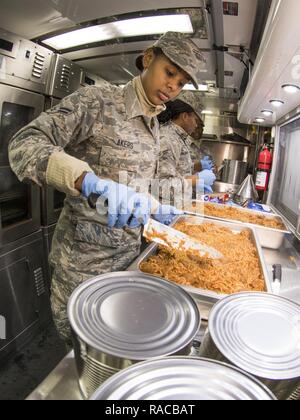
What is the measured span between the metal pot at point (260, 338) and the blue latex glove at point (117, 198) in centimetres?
60

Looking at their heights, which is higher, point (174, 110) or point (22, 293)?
point (174, 110)

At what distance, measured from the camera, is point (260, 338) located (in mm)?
776

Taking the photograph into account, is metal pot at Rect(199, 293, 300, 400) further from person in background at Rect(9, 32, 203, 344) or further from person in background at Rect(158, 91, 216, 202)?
person in background at Rect(158, 91, 216, 202)

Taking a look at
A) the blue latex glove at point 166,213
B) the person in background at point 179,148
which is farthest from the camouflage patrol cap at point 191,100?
the blue latex glove at point 166,213

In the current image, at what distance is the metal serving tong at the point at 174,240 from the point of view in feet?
5.10

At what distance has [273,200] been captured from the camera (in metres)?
4.05

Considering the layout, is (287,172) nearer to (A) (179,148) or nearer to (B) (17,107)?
(A) (179,148)

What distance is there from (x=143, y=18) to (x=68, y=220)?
59.8 inches

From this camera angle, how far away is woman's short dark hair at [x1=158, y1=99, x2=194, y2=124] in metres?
3.55

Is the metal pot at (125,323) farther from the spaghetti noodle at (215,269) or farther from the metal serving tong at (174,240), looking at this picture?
the metal serving tong at (174,240)

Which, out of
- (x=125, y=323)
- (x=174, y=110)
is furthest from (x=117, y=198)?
(x=174, y=110)

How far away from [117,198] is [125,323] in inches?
24.4
